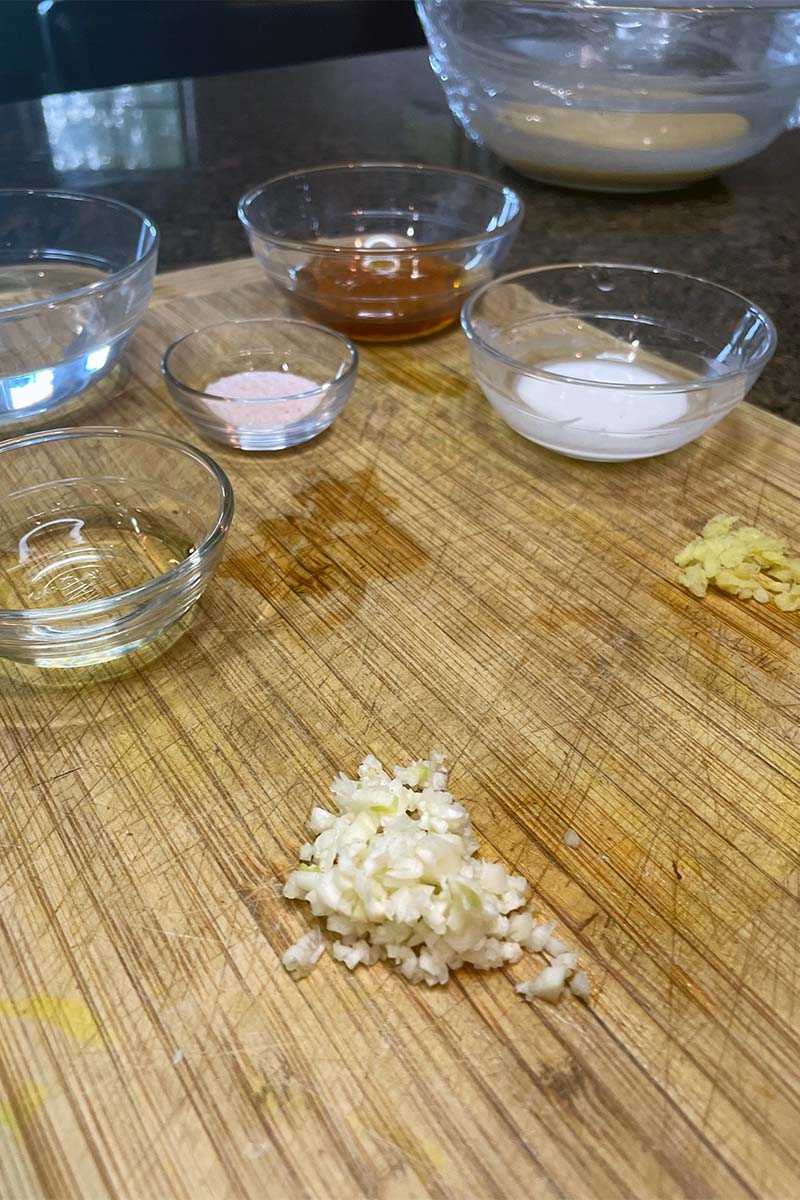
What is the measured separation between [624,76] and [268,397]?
39.2 inches

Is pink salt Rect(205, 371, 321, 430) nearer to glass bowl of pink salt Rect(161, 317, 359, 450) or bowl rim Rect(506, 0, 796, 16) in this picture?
glass bowl of pink salt Rect(161, 317, 359, 450)

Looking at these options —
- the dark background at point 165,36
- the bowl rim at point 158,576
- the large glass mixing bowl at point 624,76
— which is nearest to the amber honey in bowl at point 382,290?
the bowl rim at point 158,576

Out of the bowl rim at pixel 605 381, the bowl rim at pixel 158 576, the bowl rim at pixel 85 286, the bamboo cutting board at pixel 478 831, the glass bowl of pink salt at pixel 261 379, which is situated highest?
the bowl rim at pixel 85 286

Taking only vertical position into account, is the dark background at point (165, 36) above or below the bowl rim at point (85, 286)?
above

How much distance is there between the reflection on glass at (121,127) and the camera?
215 cm

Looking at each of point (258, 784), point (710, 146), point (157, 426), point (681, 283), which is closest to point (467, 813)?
point (258, 784)

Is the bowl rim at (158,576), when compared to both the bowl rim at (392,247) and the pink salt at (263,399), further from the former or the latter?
the bowl rim at (392,247)

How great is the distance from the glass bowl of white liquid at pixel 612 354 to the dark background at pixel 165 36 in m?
1.80

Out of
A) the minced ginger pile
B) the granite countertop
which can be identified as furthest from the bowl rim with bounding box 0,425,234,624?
the granite countertop

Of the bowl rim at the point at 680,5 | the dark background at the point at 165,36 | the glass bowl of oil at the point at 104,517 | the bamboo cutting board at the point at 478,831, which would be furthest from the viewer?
the dark background at the point at 165,36

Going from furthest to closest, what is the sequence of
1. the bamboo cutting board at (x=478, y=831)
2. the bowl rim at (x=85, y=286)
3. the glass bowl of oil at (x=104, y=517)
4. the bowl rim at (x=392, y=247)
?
the bowl rim at (x=392, y=247), the bowl rim at (x=85, y=286), the glass bowl of oil at (x=104, y=517), the bamboo cutting board at (x=478, y=831)

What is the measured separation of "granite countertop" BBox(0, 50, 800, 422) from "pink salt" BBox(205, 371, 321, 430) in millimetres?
495

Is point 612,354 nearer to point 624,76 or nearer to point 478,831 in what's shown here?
point 624,76

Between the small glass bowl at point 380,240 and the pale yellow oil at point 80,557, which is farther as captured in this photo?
the small glass bowl at point 380,240
